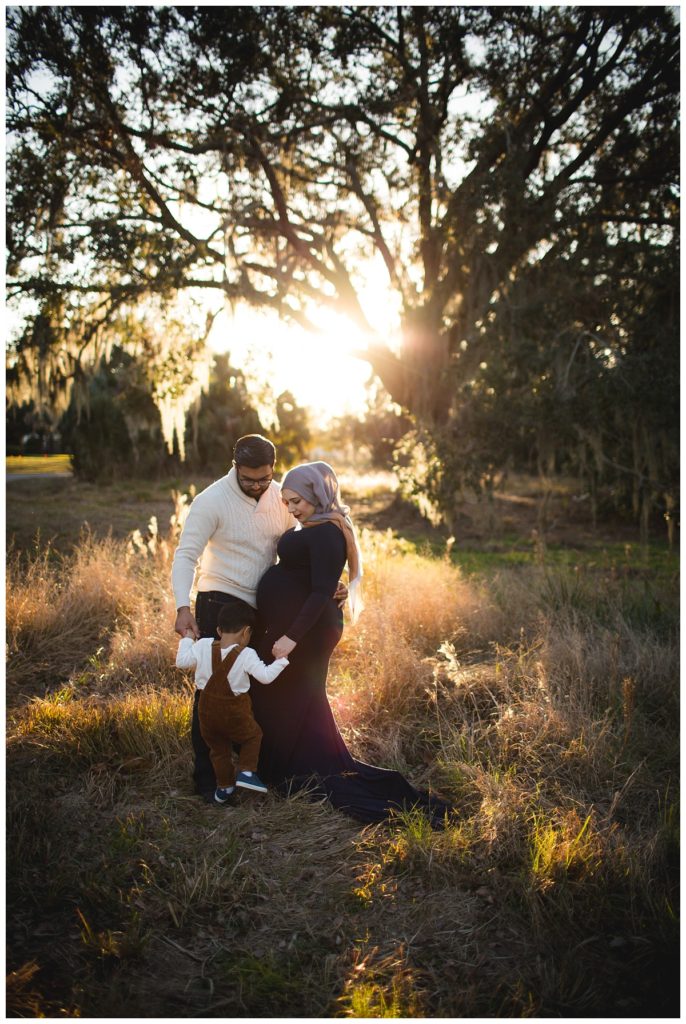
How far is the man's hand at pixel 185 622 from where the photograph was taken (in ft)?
11.7

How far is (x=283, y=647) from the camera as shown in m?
3.60

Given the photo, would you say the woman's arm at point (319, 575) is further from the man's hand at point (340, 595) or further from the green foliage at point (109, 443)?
the green foliage at point (109, 443)

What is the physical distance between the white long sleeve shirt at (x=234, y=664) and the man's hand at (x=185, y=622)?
56mm

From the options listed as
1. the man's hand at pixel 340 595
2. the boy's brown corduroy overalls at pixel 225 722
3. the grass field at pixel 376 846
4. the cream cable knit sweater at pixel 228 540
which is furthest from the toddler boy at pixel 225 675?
the man's hand at pixel 340 595

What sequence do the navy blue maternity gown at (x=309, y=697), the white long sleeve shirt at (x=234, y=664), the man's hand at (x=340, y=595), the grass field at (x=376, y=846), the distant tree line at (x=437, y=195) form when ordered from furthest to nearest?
the distant tree line at (x=437, y=195) → the man's hand at (x=340, y=595) → the navy blue maternity gown at (x=309, y=697) → the white long sleeve shirt at (x=234, y=664) → the grass field at (x=376, y=846)

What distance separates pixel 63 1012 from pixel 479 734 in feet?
9.61

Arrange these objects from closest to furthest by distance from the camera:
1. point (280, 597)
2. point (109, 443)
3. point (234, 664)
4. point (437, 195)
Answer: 1. point (234, 664)
2. point (280, 597)
3. point (437, 195)
4. point (109, 443)

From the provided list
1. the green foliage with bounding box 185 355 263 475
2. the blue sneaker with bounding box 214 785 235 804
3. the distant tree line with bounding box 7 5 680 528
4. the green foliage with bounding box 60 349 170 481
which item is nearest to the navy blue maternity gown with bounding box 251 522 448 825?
the blue sneaker with bounding box 214 785 235 804

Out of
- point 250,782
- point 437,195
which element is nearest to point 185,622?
point 250,782

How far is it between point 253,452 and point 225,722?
1541mm

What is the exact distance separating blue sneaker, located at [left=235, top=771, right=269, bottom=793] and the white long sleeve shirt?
57 cm

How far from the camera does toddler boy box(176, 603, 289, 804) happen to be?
354 centimetres

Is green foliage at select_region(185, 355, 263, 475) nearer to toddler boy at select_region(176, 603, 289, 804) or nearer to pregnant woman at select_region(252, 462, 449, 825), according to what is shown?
pregnant woman at select_region(252, 462, 449, 825)

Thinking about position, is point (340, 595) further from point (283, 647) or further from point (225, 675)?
point (225, 675)
